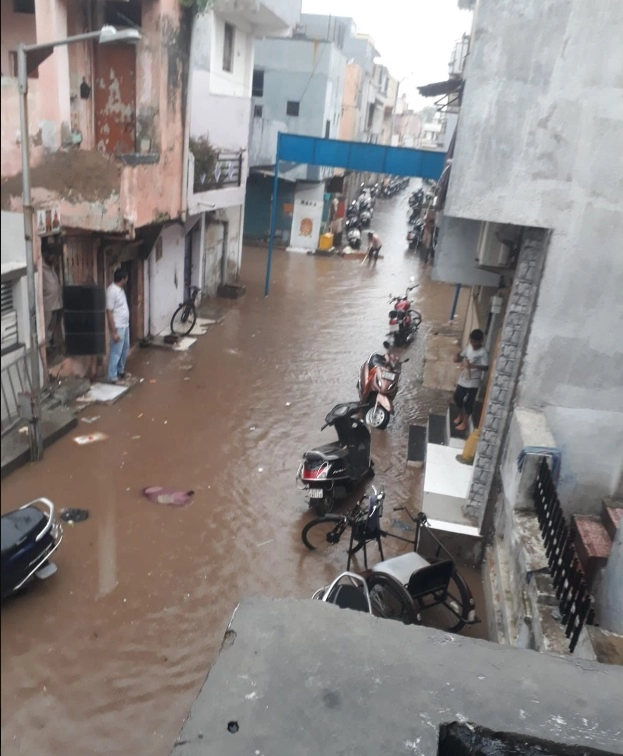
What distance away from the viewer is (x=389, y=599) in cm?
486

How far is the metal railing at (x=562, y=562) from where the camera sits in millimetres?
3355

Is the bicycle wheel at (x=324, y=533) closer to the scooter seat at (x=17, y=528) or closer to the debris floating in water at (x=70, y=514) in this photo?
the debris floating in water at (x=70, y=514)

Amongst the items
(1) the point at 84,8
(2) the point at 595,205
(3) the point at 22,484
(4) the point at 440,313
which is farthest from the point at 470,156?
(4) the point at 440,313

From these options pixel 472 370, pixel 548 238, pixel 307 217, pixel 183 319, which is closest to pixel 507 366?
pixel 548 238

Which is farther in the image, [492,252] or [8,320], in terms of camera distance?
[492,252]

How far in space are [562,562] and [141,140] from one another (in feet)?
13.2

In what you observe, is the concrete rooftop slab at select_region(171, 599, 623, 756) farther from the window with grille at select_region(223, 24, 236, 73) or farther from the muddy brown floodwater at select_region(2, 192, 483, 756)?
the window with grille at select_region(223, 24, 236, 73)

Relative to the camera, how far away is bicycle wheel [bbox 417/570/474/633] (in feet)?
16.3

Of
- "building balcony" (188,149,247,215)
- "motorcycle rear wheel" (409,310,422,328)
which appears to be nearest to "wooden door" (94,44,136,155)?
"building balcony" (188,149,247,215)

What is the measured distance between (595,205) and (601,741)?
3826 millimetres

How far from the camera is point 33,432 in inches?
39.6

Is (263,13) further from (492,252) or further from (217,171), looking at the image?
(492,252)

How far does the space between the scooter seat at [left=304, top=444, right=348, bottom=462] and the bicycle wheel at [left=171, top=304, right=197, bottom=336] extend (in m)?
5.77

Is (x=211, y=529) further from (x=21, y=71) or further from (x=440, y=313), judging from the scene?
(x=440, y=313)
